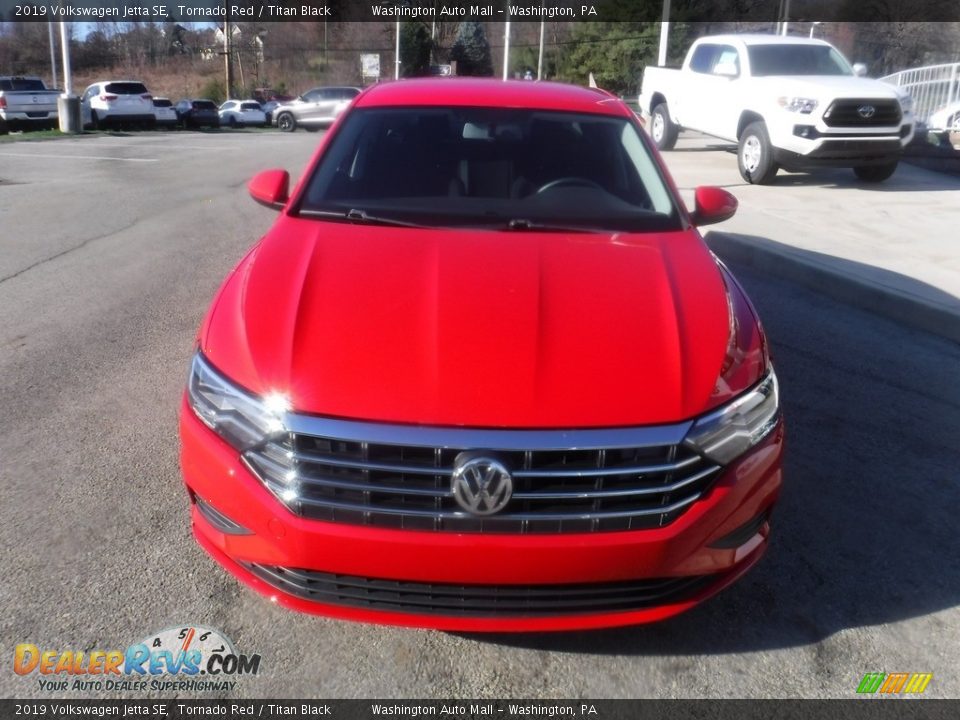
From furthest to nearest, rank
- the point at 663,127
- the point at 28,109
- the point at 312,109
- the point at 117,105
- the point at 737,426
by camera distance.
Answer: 1. the point at 312,109
2. the point at 117,105
3. the point at 28,109
4. the point at 663,127
5. the point at 737,426

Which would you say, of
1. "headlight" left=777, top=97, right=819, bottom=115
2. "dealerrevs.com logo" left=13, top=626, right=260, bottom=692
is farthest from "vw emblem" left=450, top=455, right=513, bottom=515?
"headlight" left=777, top=97, right=819, bottom=115

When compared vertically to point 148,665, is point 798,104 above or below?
above

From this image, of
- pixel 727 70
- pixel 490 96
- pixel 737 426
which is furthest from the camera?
pixel 727 70

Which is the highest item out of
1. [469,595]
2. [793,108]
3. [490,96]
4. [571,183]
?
[490,96]

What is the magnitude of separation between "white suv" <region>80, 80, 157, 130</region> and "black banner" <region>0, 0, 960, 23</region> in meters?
2.74

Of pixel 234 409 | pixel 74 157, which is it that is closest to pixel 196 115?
pixel 74 157

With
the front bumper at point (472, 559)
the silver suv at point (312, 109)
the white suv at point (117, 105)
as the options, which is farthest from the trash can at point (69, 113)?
the front bumper at point (472, 559)

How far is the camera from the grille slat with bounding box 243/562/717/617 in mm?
2529

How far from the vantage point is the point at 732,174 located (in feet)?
45.5

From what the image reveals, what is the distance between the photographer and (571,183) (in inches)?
160

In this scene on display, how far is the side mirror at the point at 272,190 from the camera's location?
167 inches

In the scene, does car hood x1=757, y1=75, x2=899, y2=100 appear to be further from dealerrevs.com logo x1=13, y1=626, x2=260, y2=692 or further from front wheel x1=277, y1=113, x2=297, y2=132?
front wheel x1=277, y1=113, x2=297, y2=132

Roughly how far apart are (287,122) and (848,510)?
3750 cm

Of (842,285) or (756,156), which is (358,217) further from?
(756,156)
